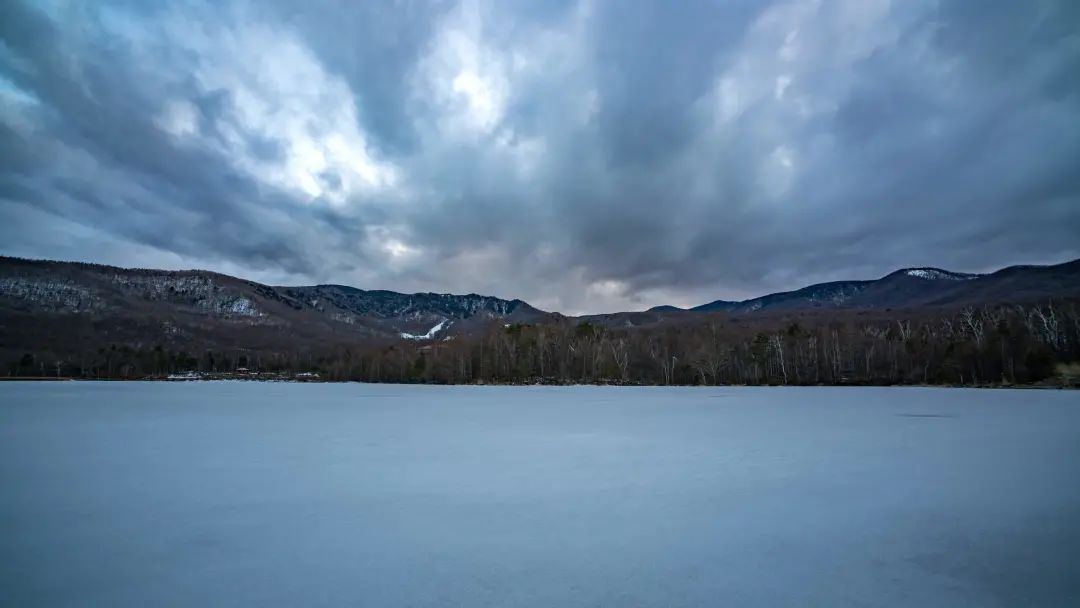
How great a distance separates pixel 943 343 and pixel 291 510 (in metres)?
88.0

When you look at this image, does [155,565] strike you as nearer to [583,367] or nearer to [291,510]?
[291,510]

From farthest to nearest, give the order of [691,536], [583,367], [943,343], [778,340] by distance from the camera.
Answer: [583,367], [778,340], [943,343], [691,536]

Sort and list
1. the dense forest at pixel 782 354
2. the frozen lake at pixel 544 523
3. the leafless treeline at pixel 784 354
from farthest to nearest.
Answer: the leafless treeline at pixel 784 354 → the dense forest at pixel 782 354 → the frozen lake at pixel 544 523

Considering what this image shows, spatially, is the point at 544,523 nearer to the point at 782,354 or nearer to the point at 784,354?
the point at 782,354

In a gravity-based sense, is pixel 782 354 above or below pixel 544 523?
above

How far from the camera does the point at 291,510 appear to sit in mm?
8734

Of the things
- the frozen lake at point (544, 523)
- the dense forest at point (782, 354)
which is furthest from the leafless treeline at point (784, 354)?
the frozen lake at point (544, 523)

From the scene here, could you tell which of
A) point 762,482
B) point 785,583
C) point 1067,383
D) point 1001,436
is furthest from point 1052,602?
point 1067,383

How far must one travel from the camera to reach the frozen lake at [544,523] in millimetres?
5453

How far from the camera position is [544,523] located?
26.2 feet

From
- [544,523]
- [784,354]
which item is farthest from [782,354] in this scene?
[544,523]

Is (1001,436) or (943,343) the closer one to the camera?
(1001,436)

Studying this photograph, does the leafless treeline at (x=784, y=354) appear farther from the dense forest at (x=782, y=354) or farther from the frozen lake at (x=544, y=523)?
the frozen lake at (x=544, y=523)

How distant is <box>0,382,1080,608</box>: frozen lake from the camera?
17.9ft
